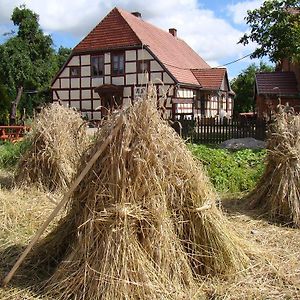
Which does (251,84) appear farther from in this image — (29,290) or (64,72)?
(29,290)

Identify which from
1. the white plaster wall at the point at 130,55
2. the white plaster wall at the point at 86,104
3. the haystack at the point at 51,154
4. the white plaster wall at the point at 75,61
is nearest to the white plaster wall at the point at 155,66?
the white plaster wall at the point at 130,55

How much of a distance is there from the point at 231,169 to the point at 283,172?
2.59 m

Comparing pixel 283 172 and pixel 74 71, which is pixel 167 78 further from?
pixel 283 172

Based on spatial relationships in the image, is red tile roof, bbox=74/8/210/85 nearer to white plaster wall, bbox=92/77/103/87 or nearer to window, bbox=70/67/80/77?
window, bbox=70/67/80/77

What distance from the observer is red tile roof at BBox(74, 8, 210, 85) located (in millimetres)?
28328

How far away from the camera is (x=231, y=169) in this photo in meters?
8.40

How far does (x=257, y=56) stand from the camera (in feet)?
61.3

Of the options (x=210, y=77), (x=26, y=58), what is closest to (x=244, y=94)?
(x=210, y=77)

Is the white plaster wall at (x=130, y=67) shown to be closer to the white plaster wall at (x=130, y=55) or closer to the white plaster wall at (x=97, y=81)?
the white plaster wall at (x=130, y=55)

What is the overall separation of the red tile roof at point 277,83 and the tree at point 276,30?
4926mm

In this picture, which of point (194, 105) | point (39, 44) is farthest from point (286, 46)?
point (39, 44)

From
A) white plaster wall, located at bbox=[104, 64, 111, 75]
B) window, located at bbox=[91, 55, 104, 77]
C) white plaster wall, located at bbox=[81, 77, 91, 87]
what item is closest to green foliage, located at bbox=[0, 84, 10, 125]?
white plaster wall, located at bbox=[81, 77, 91, 87]

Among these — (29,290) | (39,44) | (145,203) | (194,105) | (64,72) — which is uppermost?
(39,44)

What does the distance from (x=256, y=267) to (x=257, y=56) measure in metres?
15.8
